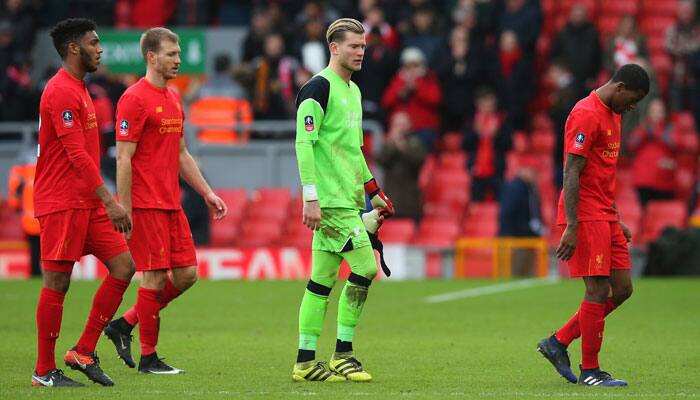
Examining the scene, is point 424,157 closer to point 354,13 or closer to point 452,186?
point 452,186

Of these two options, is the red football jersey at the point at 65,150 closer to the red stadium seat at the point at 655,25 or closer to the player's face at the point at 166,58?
the player's face at the point at 166,58

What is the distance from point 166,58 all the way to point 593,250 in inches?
126

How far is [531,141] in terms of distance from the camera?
76.0 feet

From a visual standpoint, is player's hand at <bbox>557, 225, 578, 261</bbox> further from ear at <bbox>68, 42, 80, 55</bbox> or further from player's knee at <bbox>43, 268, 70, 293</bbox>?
ear at <bbox>68, 42, 80, 55</bbox>

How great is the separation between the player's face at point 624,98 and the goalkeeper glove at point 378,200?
1.67 metres

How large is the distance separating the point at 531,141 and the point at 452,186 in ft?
5.34

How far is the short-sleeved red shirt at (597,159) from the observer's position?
9148 mm

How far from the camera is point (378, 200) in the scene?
9.75m

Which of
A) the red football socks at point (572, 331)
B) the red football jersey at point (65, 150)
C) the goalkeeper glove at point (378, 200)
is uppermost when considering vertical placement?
the red football jersey at point (65, 150)

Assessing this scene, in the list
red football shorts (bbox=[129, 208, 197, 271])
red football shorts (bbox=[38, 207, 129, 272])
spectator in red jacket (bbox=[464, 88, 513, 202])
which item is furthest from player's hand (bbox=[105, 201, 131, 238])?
spectator in red jacket (bbox=[464, 88, 513, 202])

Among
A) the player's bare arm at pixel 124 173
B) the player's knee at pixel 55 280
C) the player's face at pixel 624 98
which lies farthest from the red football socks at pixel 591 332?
the player's knee at pixel 55 280

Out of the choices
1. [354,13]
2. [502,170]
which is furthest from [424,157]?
[354,13]

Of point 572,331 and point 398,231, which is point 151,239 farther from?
point 398,231

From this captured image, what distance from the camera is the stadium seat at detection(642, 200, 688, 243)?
2123cm
